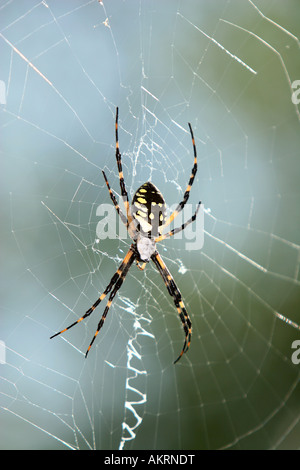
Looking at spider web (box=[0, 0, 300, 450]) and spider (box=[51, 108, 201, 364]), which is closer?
spider (box=[51, 108, 201, 364])

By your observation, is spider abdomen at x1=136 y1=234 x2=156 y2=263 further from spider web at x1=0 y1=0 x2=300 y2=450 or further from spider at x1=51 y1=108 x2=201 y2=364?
spider web at x1=0 y1=0 x2=300 y2=450

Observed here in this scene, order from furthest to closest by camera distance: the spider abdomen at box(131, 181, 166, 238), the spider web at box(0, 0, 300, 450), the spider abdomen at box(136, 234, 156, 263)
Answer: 1. the spider abdomen at box(136, 234, 156, 263)
2. the spider web at box(0, 0, 300, 450)
3. the spider abdomen at box(131, 181, 166, 238)

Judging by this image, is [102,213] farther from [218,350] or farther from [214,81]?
[214,81]

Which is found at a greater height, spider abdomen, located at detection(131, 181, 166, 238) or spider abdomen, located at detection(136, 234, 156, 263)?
spider abdomen, located at detection(131, 181, 166, 238)

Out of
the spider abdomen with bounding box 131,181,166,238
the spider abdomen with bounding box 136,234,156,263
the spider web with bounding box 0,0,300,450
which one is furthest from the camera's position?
the spider abdomen with bounding box 136,234,156,263

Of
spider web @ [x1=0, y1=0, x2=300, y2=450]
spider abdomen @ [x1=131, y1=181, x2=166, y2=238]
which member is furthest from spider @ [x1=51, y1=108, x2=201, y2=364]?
spider web @ [x1=0, y1=0, x2=300, y2=450]

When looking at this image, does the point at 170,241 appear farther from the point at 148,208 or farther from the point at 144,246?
the point at 148,208

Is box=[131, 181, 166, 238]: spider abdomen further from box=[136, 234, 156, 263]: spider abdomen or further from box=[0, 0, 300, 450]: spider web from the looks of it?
box=[0, 0, 300, 450]: spider web
